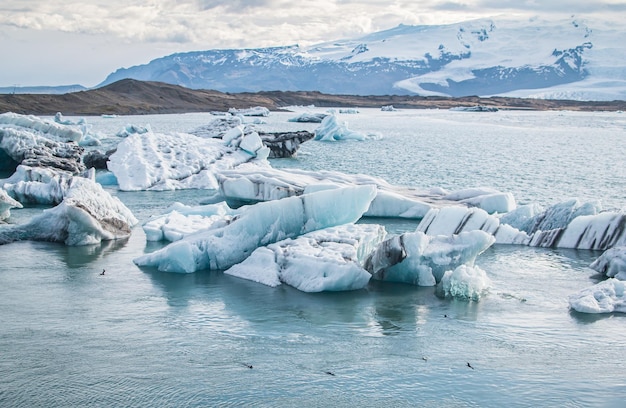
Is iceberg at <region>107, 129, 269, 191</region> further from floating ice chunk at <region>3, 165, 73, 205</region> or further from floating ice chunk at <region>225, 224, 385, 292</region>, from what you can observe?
floating ice chunk at <region>225, 224, 385, 292</region>

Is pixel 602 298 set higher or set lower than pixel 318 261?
lower

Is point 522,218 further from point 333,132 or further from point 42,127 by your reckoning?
point 333,132

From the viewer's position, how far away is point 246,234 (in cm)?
1088

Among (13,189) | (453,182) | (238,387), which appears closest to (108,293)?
(238,387)

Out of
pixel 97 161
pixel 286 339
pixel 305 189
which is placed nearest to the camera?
pixel 286 339

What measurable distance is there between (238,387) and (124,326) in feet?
7.26

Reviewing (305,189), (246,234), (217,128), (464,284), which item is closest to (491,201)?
(305,189)

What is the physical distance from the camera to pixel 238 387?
21.6 feet

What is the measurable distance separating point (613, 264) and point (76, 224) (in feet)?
28.7

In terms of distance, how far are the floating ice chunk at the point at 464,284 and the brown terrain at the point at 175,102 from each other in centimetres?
5288

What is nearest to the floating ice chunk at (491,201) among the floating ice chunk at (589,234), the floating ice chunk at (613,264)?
the floating ice chunk at (589,234)

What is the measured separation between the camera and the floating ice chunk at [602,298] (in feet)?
29.0

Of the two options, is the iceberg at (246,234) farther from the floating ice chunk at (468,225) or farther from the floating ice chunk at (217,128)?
the floating ice chunk at (217,128)

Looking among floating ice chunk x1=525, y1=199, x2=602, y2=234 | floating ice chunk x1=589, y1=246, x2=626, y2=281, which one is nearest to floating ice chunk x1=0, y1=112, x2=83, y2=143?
floating ice chunk x1=525, y1=199, x2=602, y2=234
